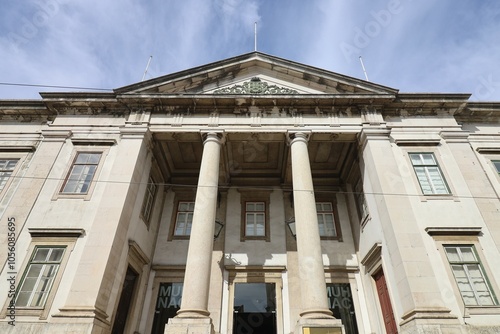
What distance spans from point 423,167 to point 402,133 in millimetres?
1594

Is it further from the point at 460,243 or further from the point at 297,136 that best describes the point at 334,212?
the point at 460,243

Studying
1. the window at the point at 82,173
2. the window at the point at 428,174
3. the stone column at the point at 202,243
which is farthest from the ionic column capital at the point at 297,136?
the window at the point at 82,173

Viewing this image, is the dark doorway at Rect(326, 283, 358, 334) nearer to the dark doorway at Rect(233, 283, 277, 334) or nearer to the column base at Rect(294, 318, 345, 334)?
the dark doorway at Rect(233, 283, 277, 334)

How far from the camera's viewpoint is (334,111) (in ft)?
40.6

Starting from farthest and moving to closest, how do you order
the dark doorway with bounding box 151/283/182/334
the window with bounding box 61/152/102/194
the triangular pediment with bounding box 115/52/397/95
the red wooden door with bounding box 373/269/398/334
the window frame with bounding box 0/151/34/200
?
the triangular pediment with bounding box 115/52/397/95
the dark doorway with bounding box 151/283/182/334
the window frame with bounding box 0/151/34/200
the window with bounding box 61/152/102/194
the red wooden door with bounding box 373/269/398/334

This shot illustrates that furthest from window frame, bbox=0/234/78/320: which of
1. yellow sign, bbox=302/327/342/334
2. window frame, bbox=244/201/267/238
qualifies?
yellow sign, bbox=302/327/342/334

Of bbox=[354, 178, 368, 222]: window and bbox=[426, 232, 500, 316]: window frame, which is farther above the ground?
bbox=[354, 178, 368, 222]: window

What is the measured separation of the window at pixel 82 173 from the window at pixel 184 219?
14.3 feet

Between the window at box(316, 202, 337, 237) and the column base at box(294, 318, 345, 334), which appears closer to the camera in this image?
the column base at box(294, 318, 345, 334)

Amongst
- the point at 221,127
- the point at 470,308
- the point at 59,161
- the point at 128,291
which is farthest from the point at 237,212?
the point at 470,308

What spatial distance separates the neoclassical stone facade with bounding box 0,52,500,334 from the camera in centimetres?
861

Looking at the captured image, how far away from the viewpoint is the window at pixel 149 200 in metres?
12.3

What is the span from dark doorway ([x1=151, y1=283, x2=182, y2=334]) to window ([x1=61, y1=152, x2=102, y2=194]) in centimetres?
503

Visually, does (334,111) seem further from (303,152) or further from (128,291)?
(128,291)
